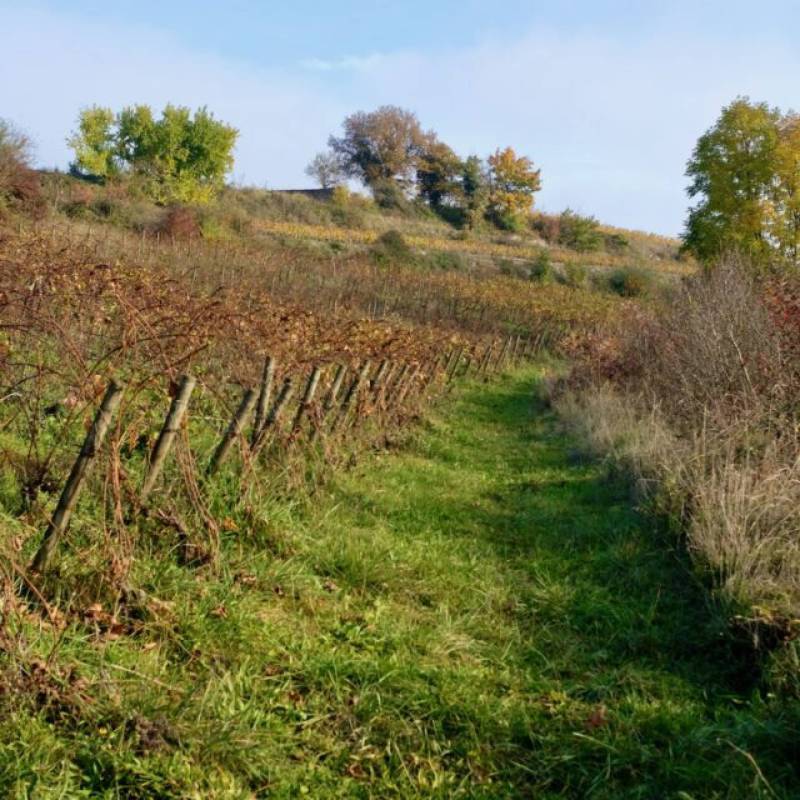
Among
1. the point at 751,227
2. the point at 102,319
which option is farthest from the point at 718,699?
the point at 751,227

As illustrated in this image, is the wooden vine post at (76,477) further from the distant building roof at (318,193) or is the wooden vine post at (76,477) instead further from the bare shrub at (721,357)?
the distant building roof at (318,193)

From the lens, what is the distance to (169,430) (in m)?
4.57

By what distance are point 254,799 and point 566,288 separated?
42.8 meters

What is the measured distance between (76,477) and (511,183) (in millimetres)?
70808

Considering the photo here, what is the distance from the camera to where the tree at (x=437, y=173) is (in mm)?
69188

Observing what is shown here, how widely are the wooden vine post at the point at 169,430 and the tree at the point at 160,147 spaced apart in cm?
4584

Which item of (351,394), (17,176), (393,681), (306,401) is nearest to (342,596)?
(393,681)

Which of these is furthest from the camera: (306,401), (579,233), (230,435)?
(579,233)

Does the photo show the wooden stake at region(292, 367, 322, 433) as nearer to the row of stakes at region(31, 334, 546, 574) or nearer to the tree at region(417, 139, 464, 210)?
the row of stakes at region(31, 334, 546, 574)

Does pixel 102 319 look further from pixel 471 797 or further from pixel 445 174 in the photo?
pixel 445 174

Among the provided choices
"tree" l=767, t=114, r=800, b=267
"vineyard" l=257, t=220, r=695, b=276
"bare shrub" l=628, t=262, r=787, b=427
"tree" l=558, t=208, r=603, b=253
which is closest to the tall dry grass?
"bare shrub" l=628, t=262, r=787, b=427

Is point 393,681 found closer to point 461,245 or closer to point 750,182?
point 750,182

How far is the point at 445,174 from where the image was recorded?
7000 centimetres

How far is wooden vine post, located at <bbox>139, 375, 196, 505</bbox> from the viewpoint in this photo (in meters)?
4.45
